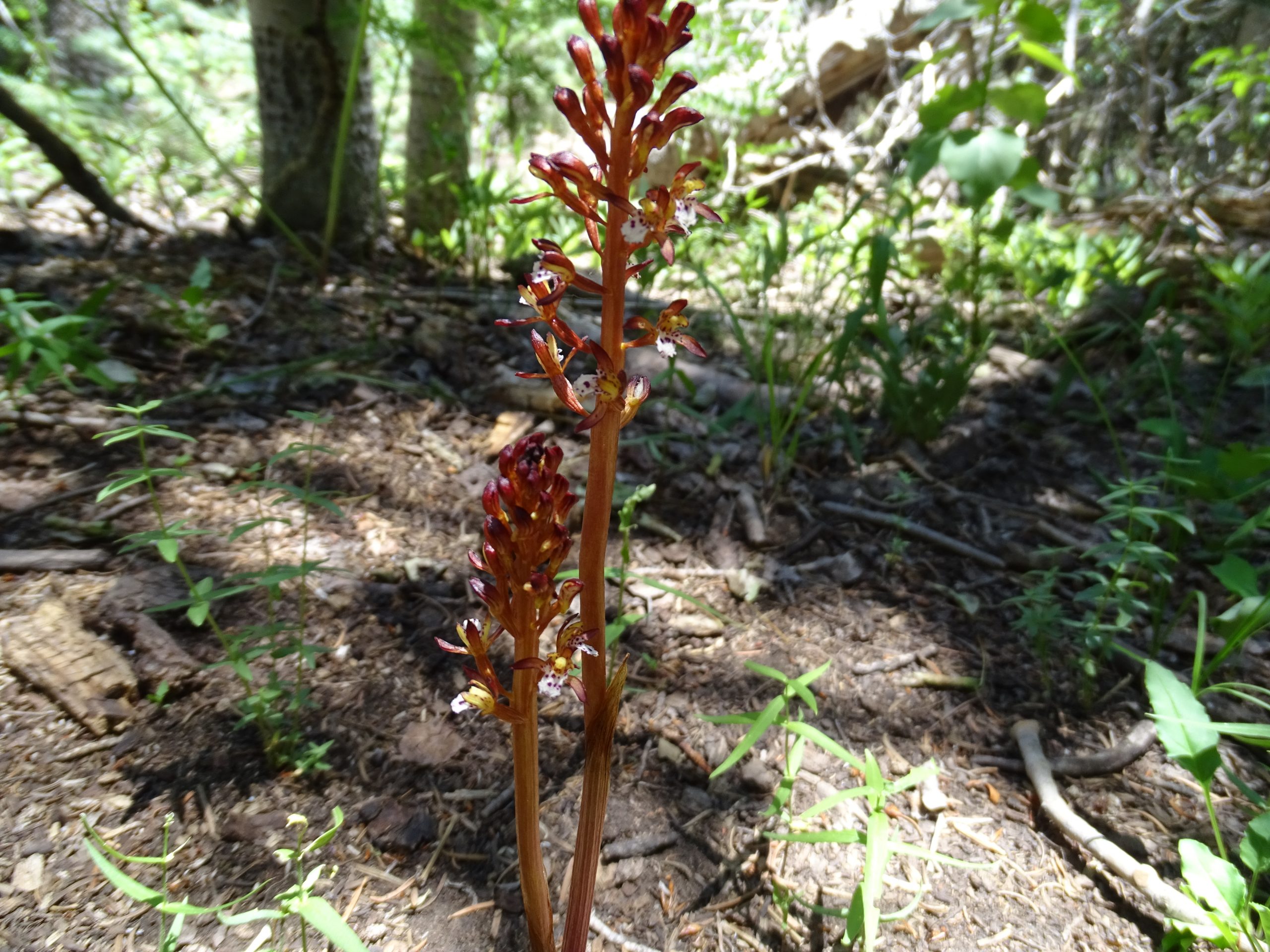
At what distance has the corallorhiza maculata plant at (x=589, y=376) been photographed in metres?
0.90

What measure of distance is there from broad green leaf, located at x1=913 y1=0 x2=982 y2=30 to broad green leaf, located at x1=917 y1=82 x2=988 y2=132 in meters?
0.23

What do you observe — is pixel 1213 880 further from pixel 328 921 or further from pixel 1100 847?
pixel 328 921

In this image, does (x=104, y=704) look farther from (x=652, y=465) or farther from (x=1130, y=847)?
(x=1130, y=847)

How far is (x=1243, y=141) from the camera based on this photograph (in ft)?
16.4

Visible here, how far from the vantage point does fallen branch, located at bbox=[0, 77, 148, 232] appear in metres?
3.04

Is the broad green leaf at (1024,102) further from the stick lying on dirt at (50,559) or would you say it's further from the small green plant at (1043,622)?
the stick lying on dirt at (50,559)

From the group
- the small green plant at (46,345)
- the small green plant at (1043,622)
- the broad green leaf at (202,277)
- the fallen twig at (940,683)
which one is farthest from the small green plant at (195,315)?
the small green plant at (1043,622)

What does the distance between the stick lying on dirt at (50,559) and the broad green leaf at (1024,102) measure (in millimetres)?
3213

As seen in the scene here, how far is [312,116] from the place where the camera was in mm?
3629

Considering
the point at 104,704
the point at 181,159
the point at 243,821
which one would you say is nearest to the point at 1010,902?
the point at 243,821

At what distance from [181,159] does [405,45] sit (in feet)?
5.99

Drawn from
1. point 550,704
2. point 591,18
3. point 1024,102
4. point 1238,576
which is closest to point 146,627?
point 550,704

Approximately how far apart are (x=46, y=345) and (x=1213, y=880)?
10.1ft

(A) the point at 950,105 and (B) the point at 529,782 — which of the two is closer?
(B) the point at 529,782
